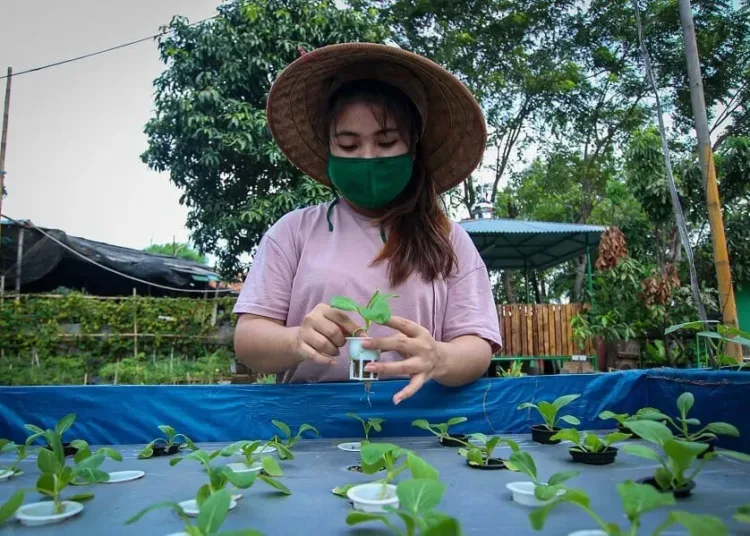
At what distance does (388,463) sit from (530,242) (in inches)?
311

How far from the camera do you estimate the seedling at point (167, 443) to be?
3.11 ft

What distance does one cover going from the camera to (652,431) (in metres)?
0.64

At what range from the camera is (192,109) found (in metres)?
6.25

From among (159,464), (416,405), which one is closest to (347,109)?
(416,405)

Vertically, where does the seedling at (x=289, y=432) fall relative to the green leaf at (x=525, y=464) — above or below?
below

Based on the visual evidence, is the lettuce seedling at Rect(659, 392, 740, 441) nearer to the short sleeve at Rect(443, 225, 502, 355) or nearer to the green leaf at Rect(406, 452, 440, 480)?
the short sleeve at Rect(443, 225, 502, 355)

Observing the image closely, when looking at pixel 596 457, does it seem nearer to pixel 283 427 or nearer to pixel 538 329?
pixel 283 427

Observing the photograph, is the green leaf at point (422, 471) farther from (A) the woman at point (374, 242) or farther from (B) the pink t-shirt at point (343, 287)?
(B) the pink t-shirt at point (343, 287)

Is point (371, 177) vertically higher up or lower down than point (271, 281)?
higher up

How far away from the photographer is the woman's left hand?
3.07 feet

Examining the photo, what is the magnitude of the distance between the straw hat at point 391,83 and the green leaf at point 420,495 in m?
1.01

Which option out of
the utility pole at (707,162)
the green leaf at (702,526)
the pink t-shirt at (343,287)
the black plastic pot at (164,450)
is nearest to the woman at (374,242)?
the pink t-shirt at (343,287)

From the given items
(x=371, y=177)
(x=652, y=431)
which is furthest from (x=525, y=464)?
(x=371, y=177)

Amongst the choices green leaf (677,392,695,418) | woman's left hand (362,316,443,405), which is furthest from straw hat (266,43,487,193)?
green leaf (677,392,695,418)
